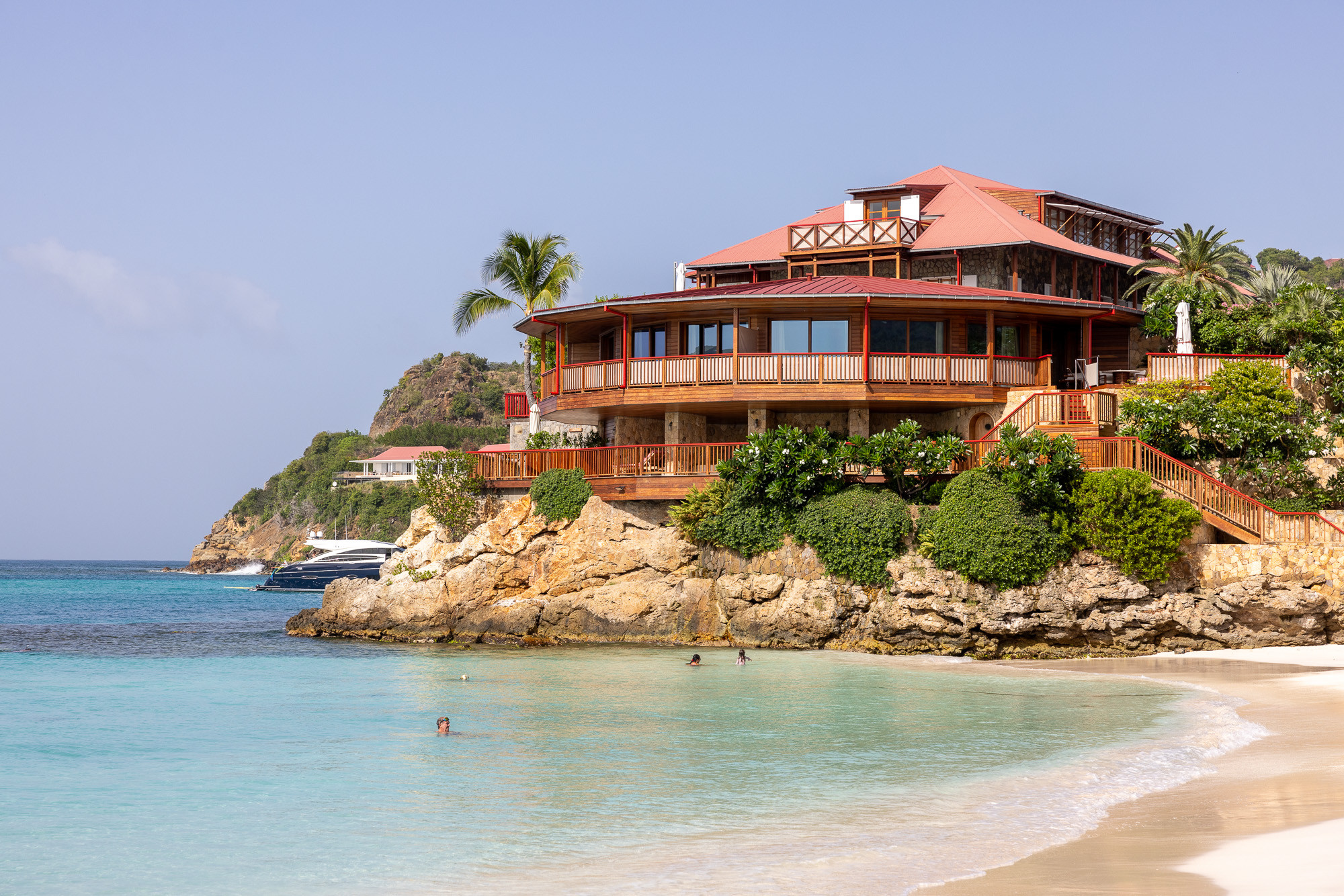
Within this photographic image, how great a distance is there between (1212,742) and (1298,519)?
12.2 meters

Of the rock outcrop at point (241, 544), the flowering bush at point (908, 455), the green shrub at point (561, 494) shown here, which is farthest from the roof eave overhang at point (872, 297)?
the rock outcrop at point (241, 544)

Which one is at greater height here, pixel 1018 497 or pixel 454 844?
pixel 1018 497

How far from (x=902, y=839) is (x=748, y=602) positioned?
1823 cm

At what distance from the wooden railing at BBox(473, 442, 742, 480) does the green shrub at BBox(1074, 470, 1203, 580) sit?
9.08m

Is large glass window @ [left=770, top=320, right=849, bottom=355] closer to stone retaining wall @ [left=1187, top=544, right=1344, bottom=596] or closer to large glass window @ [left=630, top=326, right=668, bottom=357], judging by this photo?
large glass window @ [left=630, top=326, right=668, bottom=357]

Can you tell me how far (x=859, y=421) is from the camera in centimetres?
3419

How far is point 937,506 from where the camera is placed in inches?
1134

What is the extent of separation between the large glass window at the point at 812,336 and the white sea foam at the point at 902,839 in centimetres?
1981

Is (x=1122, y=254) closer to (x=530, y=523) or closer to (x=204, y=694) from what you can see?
(x=530, y=523)

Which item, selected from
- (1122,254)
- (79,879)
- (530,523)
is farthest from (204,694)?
(1122,254)

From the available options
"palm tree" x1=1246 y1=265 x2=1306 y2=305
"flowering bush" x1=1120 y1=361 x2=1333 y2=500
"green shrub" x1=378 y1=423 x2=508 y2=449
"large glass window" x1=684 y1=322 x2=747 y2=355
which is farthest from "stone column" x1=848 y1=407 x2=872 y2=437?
"green shrub" x1=378 y1=423 x2=508 y2=449

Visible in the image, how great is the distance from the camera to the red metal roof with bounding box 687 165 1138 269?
39.6 metres

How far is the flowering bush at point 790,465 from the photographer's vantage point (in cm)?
2941

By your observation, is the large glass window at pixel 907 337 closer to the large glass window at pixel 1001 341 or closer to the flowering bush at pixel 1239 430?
the large glass window at pixel 1001 341
